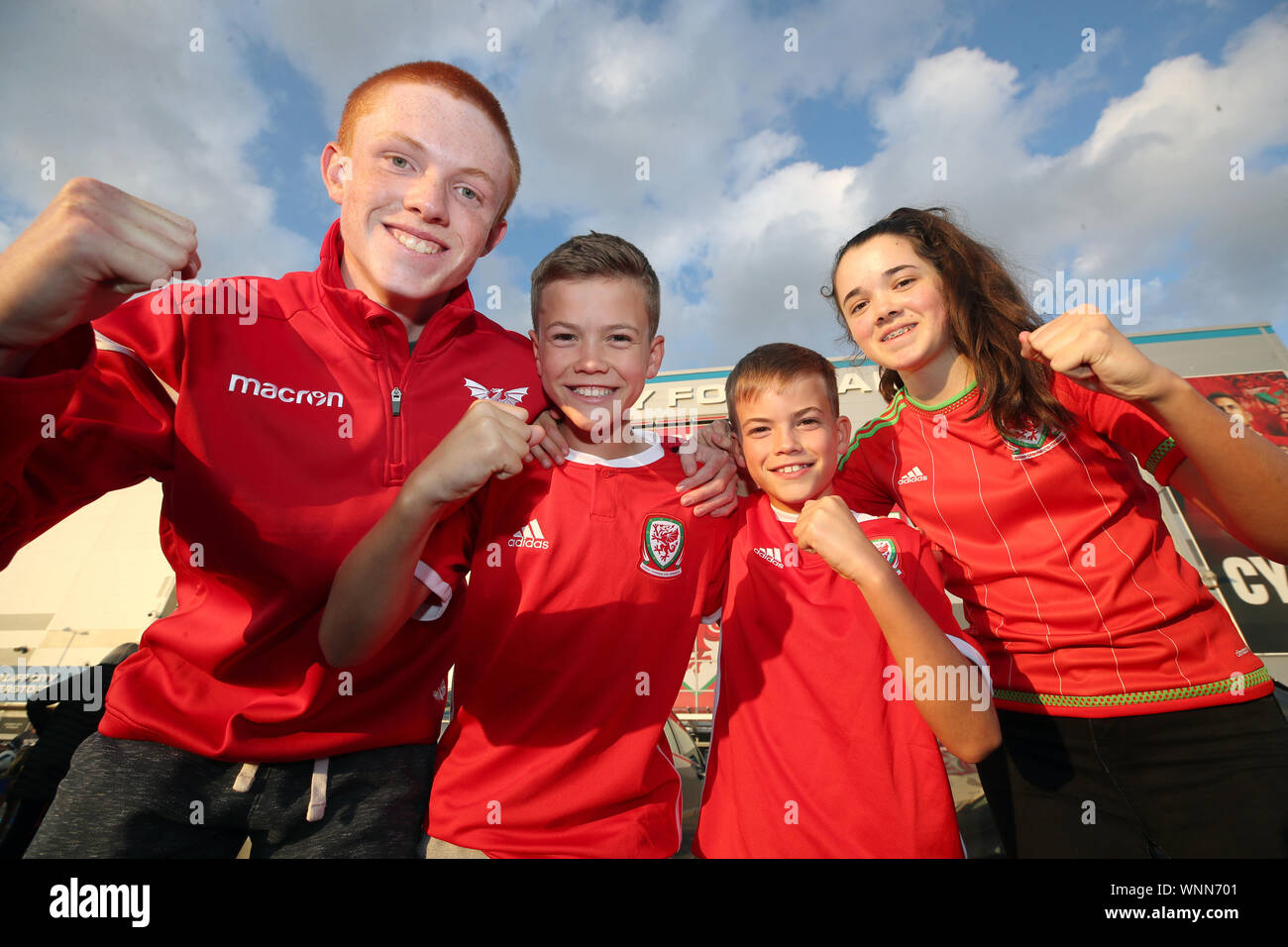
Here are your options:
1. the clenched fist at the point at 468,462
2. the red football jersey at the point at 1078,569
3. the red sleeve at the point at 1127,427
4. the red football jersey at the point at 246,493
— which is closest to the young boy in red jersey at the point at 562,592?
the clenched fist at the point at 468,462

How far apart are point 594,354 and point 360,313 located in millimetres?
841

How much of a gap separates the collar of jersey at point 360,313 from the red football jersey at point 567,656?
620 mm

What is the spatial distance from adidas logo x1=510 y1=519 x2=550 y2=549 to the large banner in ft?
26.4

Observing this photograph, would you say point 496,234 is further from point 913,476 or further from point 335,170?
point 913,476

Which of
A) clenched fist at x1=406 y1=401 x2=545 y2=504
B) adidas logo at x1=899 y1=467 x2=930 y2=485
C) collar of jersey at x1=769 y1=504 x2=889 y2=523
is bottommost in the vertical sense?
collar of jersey at x1=769 y1=504 x2=889 y2=523

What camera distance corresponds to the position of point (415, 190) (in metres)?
2.13

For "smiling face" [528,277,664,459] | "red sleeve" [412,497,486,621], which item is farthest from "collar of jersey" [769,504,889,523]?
"red sleeve" [412,497,486,621]

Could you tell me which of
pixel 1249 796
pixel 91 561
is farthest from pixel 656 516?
pixel 91 561

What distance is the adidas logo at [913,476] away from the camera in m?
2.61

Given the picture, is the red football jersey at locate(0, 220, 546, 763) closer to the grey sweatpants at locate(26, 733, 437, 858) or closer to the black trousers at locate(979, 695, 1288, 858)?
the grey sweatpants at locate(26, 733, 437, 858)

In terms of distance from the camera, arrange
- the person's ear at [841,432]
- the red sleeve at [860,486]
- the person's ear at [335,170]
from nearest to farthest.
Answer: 1. the person's ear at [335,170]
2. the person's ear at [841,432]
3. the red sleeve at [860,486]

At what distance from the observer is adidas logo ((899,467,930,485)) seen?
261 centimetres

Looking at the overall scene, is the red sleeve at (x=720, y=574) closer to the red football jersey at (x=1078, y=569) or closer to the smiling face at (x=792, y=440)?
the smiling face at (x=792, y=440)
